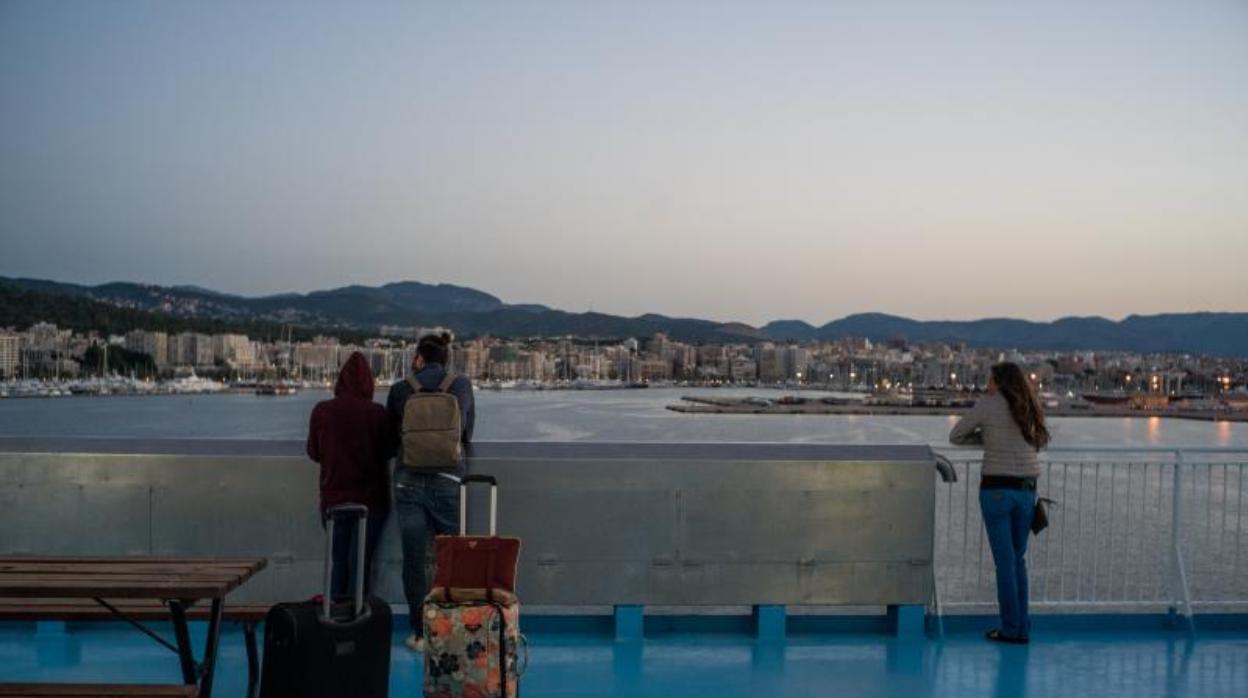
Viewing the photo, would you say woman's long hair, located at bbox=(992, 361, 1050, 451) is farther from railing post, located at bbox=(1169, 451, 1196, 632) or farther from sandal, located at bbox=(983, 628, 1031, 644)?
railing post, located at bbox=(1169, 451, 1196, 632)

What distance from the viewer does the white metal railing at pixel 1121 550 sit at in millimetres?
6504

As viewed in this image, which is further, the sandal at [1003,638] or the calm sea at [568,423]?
the calm sea at [568,423]

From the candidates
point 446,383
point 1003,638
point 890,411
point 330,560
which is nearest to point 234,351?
point 890,411

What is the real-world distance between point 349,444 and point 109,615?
1.40 m

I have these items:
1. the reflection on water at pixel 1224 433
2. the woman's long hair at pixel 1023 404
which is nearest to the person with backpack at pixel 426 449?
the woman's long hair at pixel 1023 404

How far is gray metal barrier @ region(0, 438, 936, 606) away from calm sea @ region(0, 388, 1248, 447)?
144 ft

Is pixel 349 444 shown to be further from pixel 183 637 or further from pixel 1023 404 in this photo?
pixel 1023 404

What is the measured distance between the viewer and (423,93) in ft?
204

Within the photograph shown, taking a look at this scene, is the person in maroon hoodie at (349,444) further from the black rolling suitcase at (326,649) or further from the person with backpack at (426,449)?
the black rolling suitcase at (326,649)

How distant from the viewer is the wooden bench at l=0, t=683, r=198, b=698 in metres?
3.37

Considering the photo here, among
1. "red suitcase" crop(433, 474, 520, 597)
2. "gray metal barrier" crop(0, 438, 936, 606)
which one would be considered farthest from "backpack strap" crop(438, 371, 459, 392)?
"red suitcase" crop(433, 474, 520, 597)

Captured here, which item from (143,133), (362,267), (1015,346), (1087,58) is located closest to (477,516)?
(1087,58)

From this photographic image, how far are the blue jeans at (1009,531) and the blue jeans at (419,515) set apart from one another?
8.81 ft

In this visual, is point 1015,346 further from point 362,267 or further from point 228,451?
point 228,451
